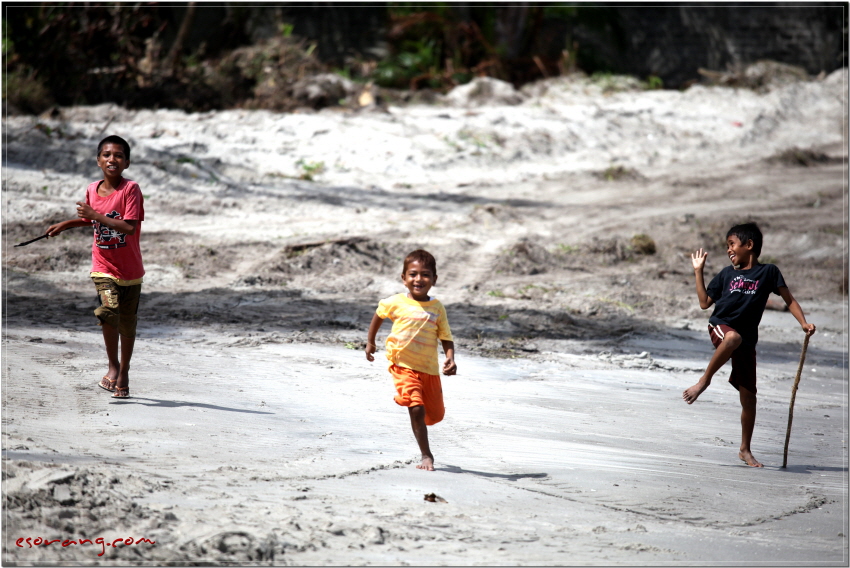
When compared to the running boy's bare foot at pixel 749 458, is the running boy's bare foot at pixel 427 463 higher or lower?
higher

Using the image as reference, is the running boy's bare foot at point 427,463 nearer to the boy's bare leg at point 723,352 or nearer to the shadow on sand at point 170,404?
the shadow on sand at point 170,404

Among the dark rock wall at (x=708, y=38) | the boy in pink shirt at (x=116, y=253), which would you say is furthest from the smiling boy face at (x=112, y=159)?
the dark rock wall at (x=708, y=38)

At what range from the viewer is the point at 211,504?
337 cm

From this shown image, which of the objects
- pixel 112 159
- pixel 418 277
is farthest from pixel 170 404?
pixel 418 277

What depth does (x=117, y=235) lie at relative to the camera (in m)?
4.92

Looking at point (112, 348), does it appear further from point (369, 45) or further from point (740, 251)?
point (369, 45)

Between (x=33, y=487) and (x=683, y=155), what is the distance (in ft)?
48.3

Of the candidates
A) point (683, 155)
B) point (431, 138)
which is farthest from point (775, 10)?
point (431, 138)

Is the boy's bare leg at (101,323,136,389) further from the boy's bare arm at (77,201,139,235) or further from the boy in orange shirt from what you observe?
the boy in orange shirt

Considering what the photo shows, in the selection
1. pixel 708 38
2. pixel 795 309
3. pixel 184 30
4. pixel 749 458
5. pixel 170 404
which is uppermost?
pixel 708 38

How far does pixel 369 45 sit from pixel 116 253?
16004mm

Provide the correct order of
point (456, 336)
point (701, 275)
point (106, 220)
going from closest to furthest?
1. point (106, 220)
2. point (701, 275)
3. point (456, 336)

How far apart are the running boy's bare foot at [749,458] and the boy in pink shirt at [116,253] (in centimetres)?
388

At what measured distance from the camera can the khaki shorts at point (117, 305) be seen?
4.92 m
